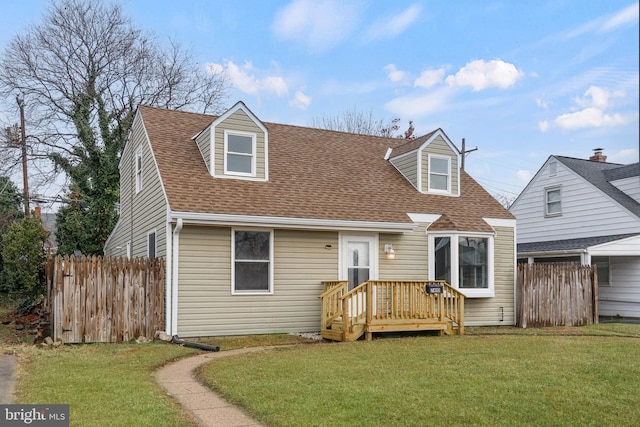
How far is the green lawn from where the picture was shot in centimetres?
595

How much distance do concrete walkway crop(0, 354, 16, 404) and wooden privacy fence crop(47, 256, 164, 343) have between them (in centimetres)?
169

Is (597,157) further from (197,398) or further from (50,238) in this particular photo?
(50,238)

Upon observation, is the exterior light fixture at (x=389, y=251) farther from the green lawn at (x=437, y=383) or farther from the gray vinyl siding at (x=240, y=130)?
the gray vinyl siding at (x=240, y=130)

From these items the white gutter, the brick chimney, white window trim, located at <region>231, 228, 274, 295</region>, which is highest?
the brick chimney

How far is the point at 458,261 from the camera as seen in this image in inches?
594

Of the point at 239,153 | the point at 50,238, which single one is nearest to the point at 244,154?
the point at 239,153

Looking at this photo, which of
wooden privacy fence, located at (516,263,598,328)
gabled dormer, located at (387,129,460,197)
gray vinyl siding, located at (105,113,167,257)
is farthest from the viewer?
gabled dormer, located at (387,129,460,197)

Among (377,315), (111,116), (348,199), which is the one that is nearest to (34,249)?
(111,116)

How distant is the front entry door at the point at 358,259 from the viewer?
14.4 m

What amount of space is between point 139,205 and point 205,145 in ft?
10.1

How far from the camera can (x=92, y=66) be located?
27.9 meters

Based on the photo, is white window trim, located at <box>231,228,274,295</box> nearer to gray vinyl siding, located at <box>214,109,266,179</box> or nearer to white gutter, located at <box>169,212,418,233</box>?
white gutter, located at <box>169,212,418,233</box>

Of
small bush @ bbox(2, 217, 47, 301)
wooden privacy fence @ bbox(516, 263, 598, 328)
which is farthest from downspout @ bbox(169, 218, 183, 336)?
small bush @ bbox(2, 217, 47, 301)

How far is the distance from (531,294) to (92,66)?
22484 millimetres
